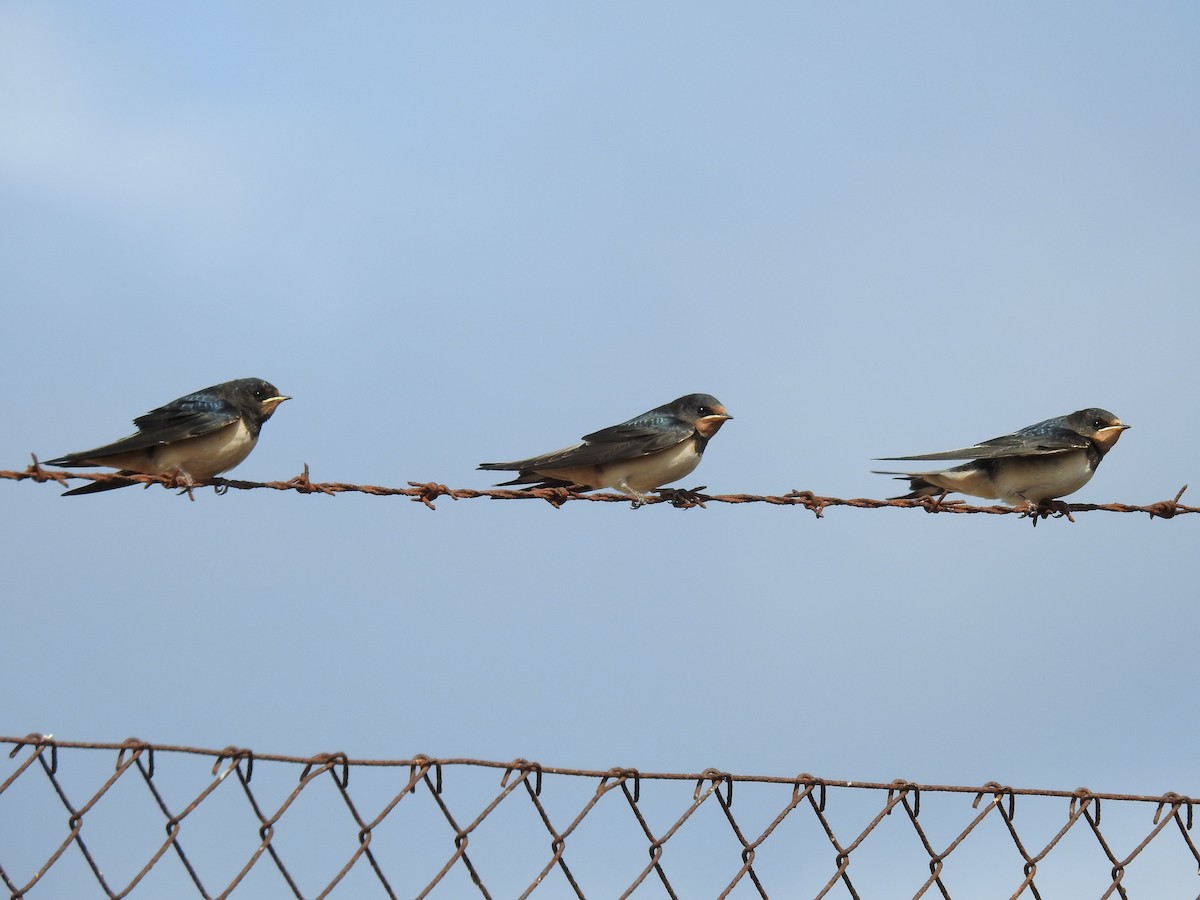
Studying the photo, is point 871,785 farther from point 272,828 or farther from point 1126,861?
point 272,828

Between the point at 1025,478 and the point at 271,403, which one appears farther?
the point at 1025,478

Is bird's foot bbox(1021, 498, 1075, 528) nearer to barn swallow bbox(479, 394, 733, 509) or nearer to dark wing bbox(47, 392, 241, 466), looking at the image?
barn swallow bbox(479, 394, 733, 509)

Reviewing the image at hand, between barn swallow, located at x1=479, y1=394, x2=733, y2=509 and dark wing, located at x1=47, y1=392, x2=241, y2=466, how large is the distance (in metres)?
1.10

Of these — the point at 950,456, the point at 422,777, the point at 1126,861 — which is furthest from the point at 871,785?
the point at 950,456

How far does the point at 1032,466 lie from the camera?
6559 millimetres

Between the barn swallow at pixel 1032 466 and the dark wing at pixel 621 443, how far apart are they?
96 centimetres

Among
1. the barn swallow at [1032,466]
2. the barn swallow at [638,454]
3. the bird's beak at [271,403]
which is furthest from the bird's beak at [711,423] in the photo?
the bird's beak at [271,403]

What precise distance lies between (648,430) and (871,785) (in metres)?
3.00

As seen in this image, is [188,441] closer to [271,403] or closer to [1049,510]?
[271,403]

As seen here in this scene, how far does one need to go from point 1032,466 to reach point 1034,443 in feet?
0.31

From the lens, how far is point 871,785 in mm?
3600

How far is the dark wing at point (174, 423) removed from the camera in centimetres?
573

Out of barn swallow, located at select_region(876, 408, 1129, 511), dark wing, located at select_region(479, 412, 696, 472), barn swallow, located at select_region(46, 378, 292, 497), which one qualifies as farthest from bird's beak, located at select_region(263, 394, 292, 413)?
barn swallow, located at select_region(876, 408, 1129, 511)

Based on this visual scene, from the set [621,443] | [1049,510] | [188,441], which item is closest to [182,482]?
[188,441]
